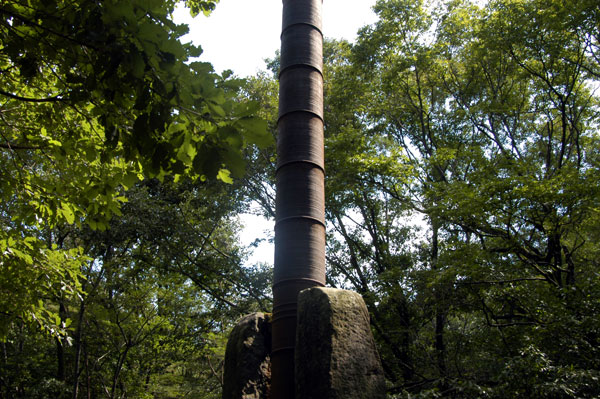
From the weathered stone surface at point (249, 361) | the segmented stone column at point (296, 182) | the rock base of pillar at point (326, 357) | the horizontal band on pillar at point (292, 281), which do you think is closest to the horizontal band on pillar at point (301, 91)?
the segmented stone column at point (296, 182)

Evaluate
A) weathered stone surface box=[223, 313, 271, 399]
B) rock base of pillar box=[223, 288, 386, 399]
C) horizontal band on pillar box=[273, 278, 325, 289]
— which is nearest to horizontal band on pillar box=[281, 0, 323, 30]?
horizontal band on pillar box=[273, 278, 325, 289]

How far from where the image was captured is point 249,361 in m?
2.82

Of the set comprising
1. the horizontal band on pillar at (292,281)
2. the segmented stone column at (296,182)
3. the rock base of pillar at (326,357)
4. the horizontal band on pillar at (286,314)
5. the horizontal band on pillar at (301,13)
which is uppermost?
Result: the horizontal band on pillar at (301,13)

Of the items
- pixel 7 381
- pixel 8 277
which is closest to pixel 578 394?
pixel 8 277

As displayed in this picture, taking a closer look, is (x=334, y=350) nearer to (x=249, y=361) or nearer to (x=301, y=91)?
(x=249, y=361)

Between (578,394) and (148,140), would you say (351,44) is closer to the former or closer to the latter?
(578,394)

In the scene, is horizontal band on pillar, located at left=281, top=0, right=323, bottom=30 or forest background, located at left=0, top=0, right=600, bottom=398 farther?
forest background, located at left=0, top=0, right=600, bottom=398

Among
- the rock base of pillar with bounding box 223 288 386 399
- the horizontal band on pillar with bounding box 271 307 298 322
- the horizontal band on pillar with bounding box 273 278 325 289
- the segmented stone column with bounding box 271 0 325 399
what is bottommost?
the rock base of pillar with bounding box 223 288 386 399

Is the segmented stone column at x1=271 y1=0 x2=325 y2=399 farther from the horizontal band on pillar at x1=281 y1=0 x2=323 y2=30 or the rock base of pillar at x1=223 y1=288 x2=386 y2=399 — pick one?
the rock base of pillar at x1=223 y1=288 x2=386 y2=399

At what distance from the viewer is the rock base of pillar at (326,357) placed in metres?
2.38

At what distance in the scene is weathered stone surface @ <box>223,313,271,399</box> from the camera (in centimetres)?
276

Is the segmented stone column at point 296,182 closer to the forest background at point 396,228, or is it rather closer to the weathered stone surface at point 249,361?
the weathered stone surface at point 249,361

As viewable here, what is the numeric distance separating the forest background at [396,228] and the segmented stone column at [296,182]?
1164mm

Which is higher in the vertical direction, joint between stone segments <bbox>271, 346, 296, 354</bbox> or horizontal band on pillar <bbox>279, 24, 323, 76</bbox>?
horizontal band on pillar <bbox>279, 24, 323, 76</bbox>
